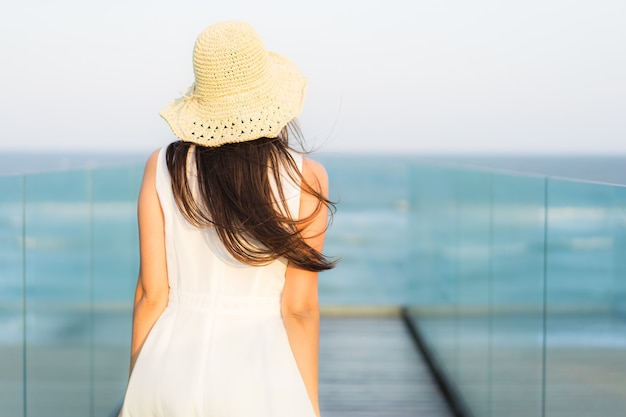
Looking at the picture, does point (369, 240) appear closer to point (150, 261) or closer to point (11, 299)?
point (11, 299)

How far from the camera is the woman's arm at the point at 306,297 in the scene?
1.53m

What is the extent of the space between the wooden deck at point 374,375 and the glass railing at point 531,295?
21cm

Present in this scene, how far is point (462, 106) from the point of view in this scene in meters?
34.2

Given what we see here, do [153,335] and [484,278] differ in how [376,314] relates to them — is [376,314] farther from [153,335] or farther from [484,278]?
[153,335]

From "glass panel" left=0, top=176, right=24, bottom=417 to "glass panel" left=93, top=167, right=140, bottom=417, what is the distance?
1062 mm

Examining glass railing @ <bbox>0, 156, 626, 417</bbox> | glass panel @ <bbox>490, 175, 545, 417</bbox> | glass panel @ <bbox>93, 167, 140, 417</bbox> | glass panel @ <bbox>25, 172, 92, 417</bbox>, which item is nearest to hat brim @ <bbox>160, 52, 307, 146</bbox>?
glass railing @ <bbox>0, 156, 626, 417</bbox>

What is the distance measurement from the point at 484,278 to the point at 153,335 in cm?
275

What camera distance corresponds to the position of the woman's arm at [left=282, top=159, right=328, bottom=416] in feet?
5.01

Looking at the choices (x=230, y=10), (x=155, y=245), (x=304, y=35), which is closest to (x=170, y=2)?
(x=230, y=10)

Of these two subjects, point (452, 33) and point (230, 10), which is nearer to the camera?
point (230, 10)

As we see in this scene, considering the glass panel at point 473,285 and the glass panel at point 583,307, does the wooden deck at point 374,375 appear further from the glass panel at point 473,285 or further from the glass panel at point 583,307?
the glass panel at point 583,307

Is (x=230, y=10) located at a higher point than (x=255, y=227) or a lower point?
higher

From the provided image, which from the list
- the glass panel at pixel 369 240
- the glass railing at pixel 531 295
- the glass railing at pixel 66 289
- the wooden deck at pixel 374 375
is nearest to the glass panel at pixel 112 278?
the glass railing at pixel 66 289

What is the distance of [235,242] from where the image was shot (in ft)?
4.94
